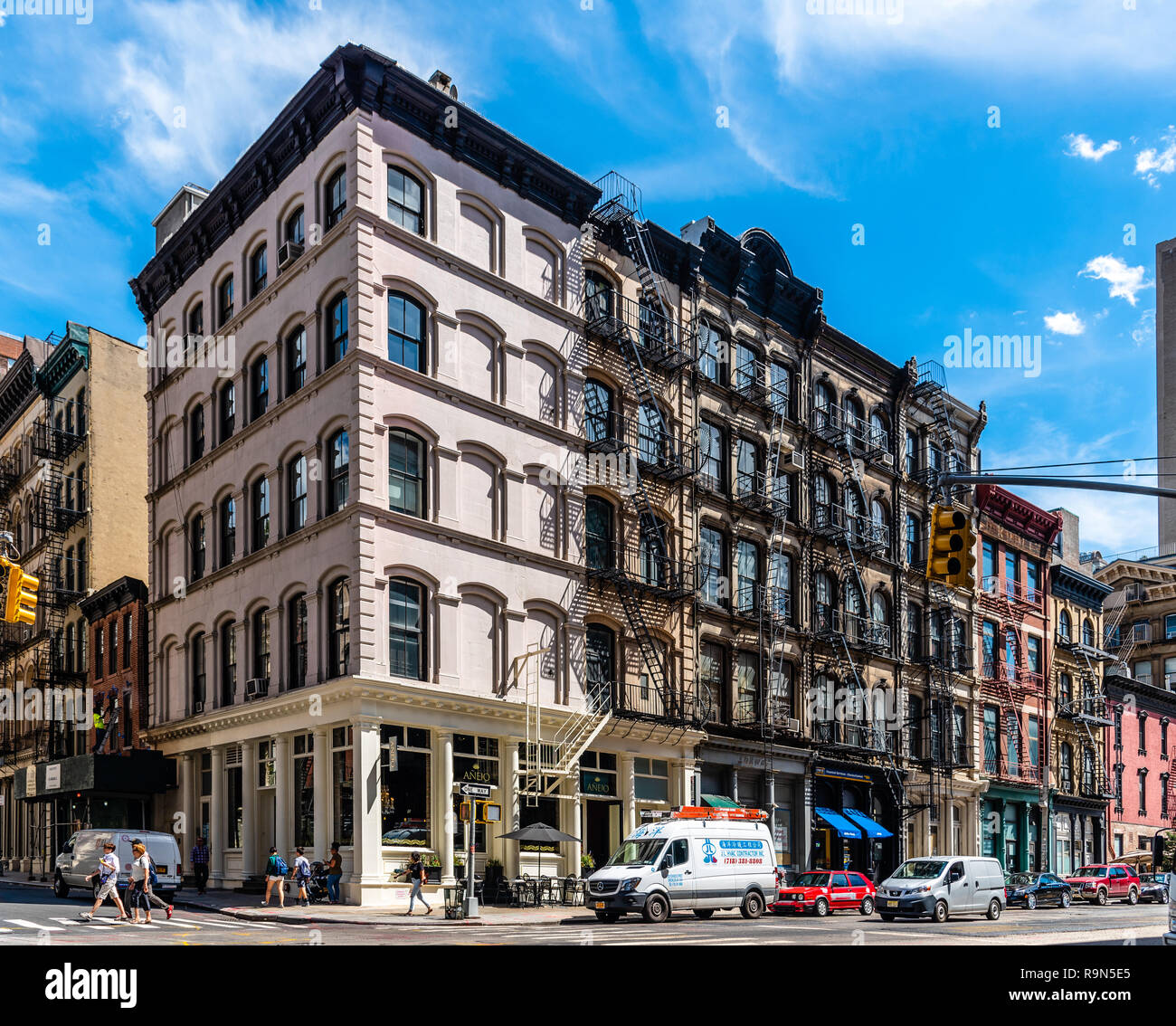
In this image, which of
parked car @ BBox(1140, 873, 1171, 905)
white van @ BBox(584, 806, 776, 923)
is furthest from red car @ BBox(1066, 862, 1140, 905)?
white van @ BBox(584, 806, 776, 923)

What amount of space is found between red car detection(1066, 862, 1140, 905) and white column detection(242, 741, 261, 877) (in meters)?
32.9

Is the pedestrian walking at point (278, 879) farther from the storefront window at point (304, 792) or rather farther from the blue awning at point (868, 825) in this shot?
the blue awning at point (868, 825)

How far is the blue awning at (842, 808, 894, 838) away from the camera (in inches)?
1825

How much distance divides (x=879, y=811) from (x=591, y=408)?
2194cm

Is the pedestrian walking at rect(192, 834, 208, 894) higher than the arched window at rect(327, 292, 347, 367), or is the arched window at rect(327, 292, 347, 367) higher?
the arched window at rect(327, 292, 347, 367)

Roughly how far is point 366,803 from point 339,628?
490 cm

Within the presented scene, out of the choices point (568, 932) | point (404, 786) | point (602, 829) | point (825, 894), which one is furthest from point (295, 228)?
point (825, 894)

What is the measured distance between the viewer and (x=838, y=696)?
47.2m

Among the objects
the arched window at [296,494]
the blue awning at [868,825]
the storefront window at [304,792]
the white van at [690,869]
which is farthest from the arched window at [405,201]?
the blue awning at [868,825]

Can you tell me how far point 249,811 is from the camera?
3556 cm

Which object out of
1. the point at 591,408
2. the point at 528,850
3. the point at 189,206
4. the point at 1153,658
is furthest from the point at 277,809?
the point at 1153,658

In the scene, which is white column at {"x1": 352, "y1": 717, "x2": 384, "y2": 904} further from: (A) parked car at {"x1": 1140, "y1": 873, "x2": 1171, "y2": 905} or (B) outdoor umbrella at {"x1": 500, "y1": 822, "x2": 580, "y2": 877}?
(A) parked car at {"x1": 1140, "y1": 873, "x2": 1171, "y2": 905}

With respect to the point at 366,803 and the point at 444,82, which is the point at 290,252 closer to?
the point at 444,82

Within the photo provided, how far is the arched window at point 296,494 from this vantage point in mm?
35250
